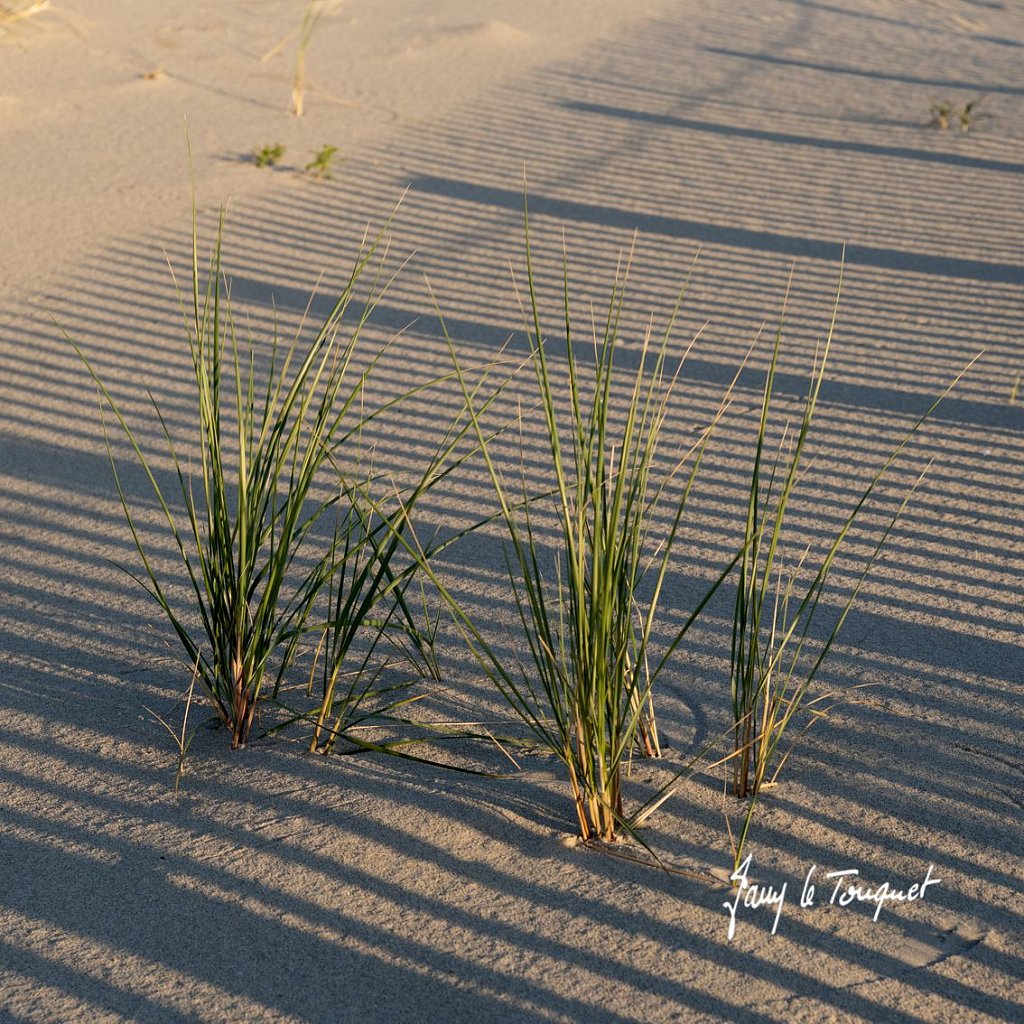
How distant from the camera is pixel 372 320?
15.0 ft

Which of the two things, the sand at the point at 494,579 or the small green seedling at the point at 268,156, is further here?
the small green seedling at the point at 268,156

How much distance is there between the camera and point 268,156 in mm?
6215

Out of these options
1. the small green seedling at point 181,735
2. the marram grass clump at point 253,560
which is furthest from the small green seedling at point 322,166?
the small green seedling at point 181,735

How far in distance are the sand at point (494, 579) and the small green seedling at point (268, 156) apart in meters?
0.11

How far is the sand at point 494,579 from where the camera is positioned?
1943mm

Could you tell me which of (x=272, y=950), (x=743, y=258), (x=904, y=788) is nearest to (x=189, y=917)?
(x=272, y=950)

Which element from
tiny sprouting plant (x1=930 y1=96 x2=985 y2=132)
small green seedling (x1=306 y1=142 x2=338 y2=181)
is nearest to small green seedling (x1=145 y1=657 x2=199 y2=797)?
small green seedling (x1=306 y1=142 x2=338 y2=181)

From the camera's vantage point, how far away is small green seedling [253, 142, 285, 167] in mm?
6203

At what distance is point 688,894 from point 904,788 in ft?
1.65

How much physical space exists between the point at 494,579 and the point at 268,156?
12.6ft

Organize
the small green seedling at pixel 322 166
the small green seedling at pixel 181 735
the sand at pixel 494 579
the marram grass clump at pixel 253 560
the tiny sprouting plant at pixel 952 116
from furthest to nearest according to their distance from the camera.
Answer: the tiny sprouting plant at pixel 952 116
the small green seedling at pixel 322 166
the small green seedling at pixel 181 735
the marram grass clump at pixel 253 560
the sand at pixel 494 579

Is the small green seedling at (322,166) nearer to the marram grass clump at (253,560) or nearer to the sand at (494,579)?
the sand at (494,579)

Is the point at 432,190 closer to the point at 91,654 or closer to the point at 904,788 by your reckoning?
the point at 91,654

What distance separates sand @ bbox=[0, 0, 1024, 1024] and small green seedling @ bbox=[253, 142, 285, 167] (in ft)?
0.35
